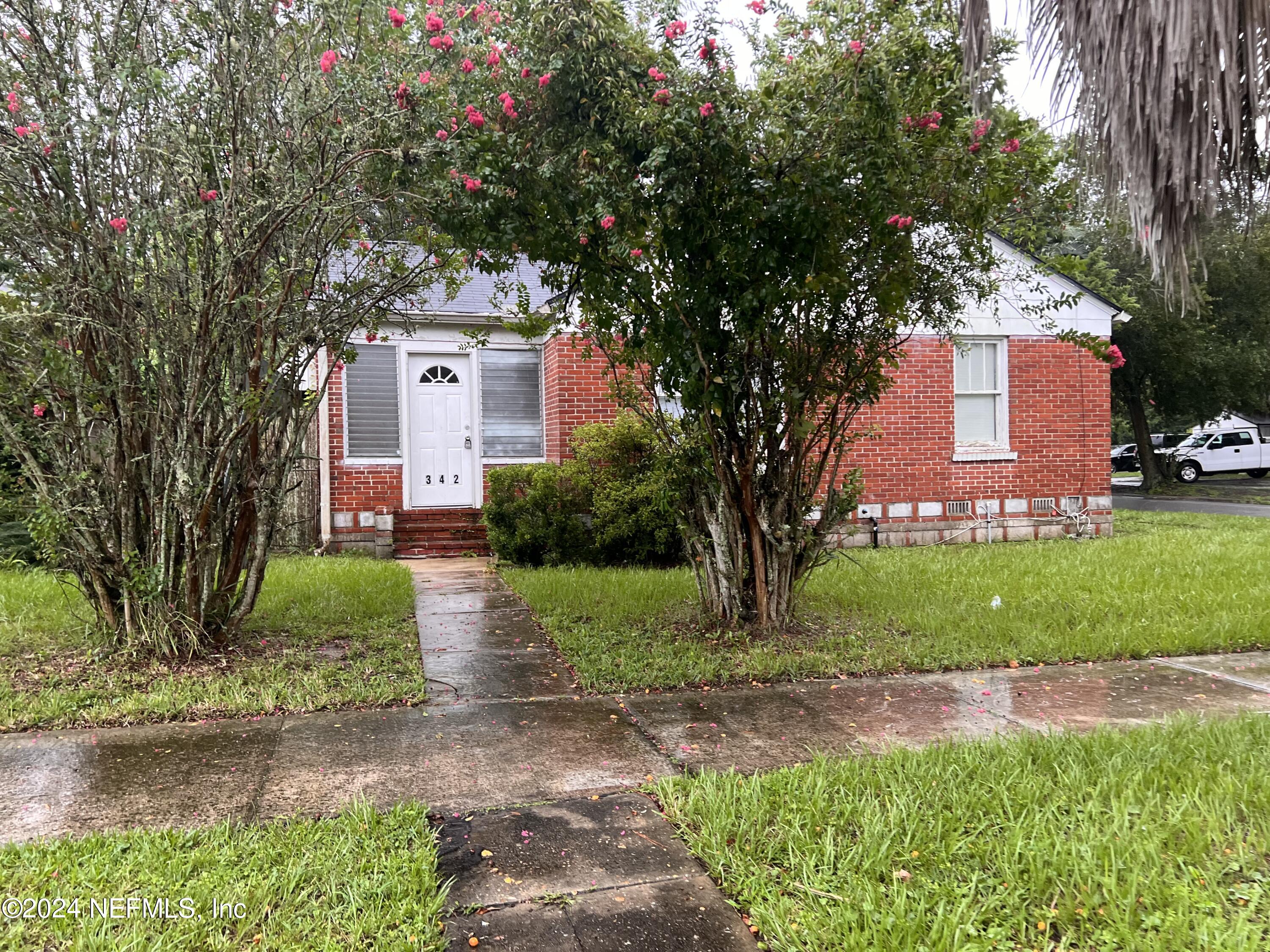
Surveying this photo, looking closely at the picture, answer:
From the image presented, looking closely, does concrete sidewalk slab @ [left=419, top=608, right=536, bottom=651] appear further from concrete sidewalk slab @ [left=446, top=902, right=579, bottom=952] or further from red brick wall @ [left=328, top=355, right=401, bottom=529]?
red brick wall @ [left=328, top=355, right=401, bottom=529]

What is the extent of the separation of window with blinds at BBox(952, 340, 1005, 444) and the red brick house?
0.02 meters

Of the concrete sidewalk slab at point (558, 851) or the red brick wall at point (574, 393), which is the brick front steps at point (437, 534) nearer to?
the red brick wall at point (574, 393)

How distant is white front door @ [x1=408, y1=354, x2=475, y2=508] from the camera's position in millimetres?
11195

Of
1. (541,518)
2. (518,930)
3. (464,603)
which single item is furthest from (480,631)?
(518,930)

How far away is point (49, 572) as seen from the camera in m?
5.30

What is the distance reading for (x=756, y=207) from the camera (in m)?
4.73

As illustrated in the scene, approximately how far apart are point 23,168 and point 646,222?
130 inches

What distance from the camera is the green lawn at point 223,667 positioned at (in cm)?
424

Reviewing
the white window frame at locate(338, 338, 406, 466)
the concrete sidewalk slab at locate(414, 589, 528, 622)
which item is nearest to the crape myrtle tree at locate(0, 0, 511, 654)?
the concrete sidewalk slab at locate(414, 589, 528, 622)

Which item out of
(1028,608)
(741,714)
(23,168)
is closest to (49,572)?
(23,168)

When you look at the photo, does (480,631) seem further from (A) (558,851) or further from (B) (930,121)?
(B) (930,121)

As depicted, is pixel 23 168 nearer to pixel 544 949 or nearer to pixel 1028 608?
pixel 544 949

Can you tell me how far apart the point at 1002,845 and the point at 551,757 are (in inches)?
73.1

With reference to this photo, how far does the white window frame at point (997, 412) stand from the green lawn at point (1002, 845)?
27.6ft
